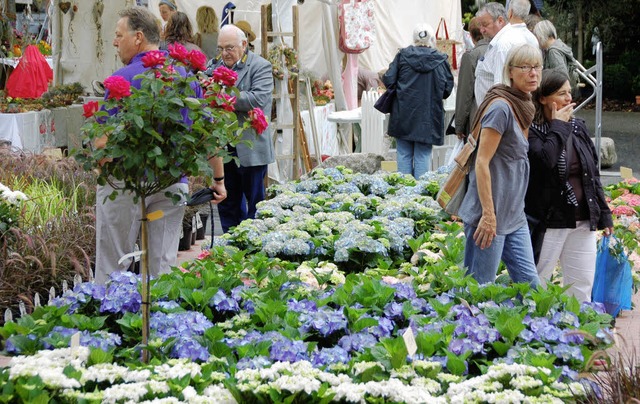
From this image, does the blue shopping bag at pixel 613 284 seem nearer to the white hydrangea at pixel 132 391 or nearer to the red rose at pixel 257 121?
the red rose at pixel 257 121

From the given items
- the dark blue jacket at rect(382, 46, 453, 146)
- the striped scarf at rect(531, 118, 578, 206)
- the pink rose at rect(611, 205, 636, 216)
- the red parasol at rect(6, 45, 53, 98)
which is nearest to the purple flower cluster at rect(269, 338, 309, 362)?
the striped scarf at rect(531, 118, 578, 206)

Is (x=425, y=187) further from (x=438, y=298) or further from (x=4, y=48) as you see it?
(x=4, y=48)

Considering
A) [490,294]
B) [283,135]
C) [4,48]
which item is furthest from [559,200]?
[4,48]

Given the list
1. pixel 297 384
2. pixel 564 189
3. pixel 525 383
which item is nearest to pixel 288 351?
pixel 297 384

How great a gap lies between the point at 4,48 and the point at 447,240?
10.2 meters

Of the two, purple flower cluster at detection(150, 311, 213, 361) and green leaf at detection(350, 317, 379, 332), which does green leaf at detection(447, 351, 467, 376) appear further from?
purple flower cluster at detection(150, 311, 213, 361)

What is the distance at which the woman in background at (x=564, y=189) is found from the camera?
5.51m

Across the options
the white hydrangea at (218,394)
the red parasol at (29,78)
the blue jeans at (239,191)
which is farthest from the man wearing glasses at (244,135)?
the red parasol at (29,78)

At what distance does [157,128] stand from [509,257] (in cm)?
214

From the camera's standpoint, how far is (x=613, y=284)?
6.07m

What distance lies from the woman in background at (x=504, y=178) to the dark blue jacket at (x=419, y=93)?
4.71m

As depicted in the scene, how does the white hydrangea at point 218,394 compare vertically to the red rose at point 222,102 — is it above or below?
below

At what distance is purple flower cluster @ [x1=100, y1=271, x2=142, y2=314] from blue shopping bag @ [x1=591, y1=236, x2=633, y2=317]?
2784 millimetres

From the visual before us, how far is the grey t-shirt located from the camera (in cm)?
516
